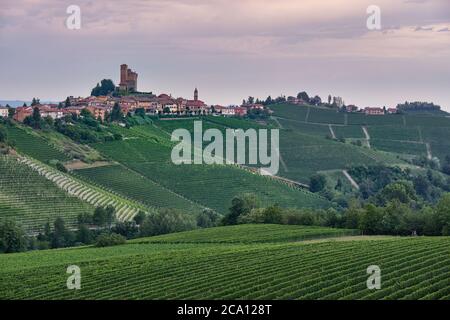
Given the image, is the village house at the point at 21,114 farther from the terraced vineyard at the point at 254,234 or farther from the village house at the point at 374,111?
the village house at the point at 374,111

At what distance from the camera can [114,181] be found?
57281mm

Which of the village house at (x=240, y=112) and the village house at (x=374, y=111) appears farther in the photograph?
the village house at (x=374, y=111)

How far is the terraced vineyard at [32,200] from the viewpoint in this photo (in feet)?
148

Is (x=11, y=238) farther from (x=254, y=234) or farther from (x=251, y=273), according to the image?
(x=251, y=273)

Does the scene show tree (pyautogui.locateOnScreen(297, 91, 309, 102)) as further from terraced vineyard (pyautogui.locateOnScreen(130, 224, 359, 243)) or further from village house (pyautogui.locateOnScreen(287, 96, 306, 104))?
terraced vineyard (pyautogui.locateOnScreen(130, 224, 359, 243))

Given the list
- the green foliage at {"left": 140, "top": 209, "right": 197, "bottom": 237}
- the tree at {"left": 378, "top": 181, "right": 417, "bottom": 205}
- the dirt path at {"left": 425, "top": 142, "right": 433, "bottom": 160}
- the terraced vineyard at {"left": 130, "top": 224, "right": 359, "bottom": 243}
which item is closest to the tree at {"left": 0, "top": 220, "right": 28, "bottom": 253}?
the terraced vineyard at {"left": 130, "top": 224, "right": 359, "bottom": 243}

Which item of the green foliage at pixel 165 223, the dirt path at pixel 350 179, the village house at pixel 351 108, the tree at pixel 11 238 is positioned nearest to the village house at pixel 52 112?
the dirt path at pixel 350 179

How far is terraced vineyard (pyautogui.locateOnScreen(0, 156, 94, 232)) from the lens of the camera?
4522cm

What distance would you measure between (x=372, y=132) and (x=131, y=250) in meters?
61.7

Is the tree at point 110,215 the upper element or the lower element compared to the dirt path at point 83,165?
lower

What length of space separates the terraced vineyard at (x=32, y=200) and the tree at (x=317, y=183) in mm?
21578

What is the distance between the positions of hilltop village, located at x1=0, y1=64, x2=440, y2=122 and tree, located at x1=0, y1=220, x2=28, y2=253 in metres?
30.1
